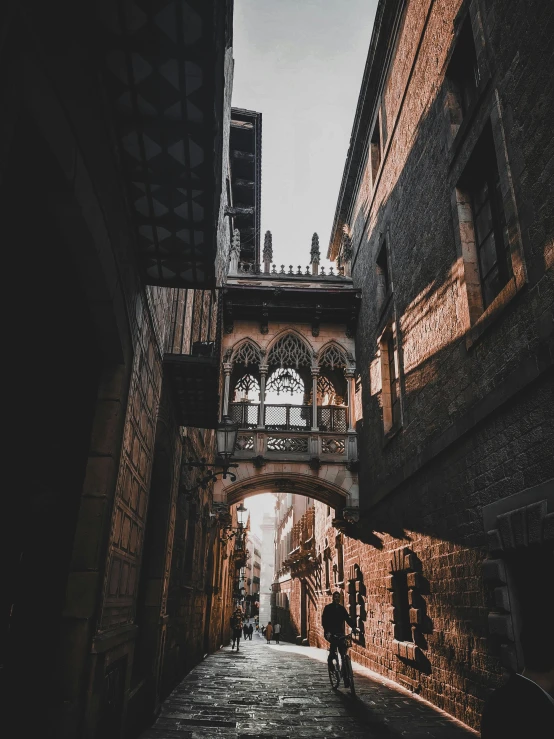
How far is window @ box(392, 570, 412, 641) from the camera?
10459mm

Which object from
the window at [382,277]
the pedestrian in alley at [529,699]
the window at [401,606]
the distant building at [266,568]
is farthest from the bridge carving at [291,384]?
the distant building at [266,568]

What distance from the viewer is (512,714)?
68.7 inches

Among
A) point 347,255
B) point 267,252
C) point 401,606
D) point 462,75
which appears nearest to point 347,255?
point 347,255

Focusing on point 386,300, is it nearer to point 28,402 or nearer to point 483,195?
point 483,195

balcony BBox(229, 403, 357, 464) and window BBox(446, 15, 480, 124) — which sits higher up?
window BBox(446, 15, 480, 124)

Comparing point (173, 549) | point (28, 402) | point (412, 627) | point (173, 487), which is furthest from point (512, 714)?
point (412, 627)

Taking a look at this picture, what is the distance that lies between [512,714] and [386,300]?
36.4ft

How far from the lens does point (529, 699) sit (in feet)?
5.64

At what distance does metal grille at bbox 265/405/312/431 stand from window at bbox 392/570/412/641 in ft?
19.7

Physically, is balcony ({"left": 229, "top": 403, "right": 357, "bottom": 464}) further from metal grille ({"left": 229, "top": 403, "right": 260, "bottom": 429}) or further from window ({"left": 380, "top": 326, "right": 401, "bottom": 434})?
window ({"left": 380, "top": 326, "right": 401, "bottom": 434})

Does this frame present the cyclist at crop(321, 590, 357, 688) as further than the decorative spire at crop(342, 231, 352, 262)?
No

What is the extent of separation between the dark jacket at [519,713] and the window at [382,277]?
11.8 metres

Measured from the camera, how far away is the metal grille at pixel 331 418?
53.3 ft

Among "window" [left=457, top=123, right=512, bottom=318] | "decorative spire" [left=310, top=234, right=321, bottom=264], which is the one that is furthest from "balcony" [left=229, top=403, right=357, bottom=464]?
"window" [left=457, top=123, right=512, bottom=318]
